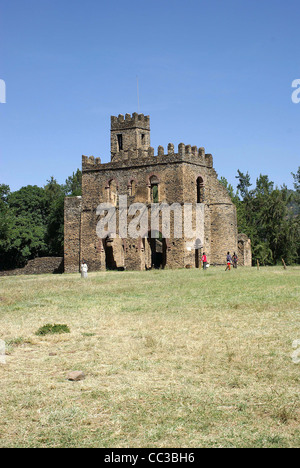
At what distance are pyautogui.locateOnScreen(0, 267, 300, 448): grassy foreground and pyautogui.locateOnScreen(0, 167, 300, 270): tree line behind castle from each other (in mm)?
36477

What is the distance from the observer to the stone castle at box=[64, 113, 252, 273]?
36531 millimetres

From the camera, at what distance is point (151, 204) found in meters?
37.0

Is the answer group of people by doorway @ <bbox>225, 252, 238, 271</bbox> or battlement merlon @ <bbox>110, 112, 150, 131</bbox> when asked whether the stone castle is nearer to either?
group of people by doorway @ <bbox>225, 252, 238, 271</bbox>

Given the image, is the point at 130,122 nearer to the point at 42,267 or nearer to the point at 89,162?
the point at 89,162

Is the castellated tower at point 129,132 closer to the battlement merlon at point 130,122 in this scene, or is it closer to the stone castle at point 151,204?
the battlement merlon at point 130,122

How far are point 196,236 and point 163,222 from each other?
2.63 metres

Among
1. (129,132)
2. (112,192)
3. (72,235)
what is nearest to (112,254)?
(72,235)

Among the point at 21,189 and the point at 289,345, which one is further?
the point at 21,189

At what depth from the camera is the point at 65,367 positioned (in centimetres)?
888

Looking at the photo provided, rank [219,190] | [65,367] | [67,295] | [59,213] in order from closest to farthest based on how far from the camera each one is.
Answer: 1. [65,367]
2. [67,295]
3. [219,190]
4. [59,213]

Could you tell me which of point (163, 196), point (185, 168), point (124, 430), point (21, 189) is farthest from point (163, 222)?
point (124, 430)

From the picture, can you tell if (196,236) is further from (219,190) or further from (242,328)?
(242,328)

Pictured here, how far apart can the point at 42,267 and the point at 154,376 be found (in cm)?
3699

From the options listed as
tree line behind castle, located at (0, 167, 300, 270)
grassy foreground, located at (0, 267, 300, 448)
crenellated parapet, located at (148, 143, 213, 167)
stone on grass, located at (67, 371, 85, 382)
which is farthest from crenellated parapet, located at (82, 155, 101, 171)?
stone on grass, located at (67, 371, 85, 382)
